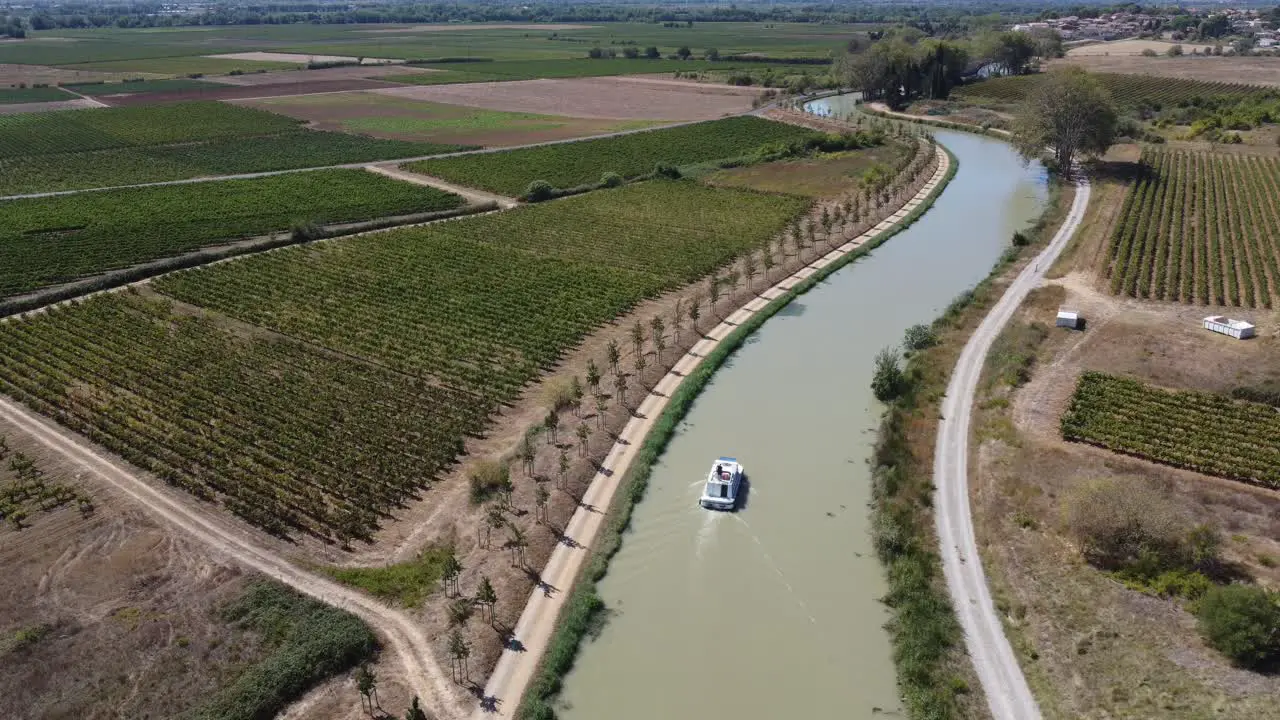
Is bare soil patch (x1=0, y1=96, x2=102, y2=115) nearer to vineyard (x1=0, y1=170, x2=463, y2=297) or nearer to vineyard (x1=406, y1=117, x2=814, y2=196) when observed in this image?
vineyard (x1=0, y1=170, x2=463, y2=297)

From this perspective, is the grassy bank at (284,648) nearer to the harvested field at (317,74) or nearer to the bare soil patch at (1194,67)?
the harvested field at (317,74)

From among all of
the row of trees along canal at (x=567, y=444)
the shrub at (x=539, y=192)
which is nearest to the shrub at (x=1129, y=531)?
the row of trees along canal at (x=567, y=444)

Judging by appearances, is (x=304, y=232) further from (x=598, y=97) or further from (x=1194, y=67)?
(x=1194, y=67)

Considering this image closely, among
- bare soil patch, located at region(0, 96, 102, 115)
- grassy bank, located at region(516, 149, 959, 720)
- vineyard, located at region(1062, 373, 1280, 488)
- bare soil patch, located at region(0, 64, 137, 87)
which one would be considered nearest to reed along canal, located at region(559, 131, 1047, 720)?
grassy bank, located at region(516, 149, 959, 720)

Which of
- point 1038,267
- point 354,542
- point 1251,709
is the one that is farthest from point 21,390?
point 1038,267

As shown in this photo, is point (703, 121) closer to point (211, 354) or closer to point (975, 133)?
point (975, 133)
